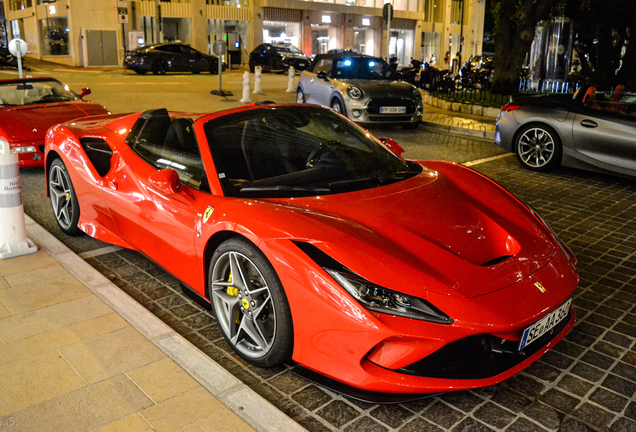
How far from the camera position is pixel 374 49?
50250mm

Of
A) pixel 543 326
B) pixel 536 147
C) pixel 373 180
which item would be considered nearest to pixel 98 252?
pixel 373 180

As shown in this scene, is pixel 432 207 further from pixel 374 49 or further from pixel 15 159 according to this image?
pixel 374 49

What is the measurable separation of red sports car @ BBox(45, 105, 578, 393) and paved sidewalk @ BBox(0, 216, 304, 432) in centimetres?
33

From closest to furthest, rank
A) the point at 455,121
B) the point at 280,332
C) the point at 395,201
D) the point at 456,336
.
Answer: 1. the point at 456,336
2. the point at 280,332
3. the point at 395,201
4. the point at 455,121

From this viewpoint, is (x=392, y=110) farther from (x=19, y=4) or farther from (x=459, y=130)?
(x=19, y=4)

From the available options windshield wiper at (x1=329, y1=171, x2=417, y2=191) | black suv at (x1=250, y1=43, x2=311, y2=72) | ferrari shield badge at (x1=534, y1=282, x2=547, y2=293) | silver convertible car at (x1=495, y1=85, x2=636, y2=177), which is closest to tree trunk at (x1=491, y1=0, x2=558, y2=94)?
silver convertible car at (x1=495, y1=85, x2=636, y2=177)

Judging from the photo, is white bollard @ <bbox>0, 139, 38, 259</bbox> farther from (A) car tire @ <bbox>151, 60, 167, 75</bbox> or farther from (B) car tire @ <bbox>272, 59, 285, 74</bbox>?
(B) car tire @ <bbox>272, 59, 285, 74</bbox>

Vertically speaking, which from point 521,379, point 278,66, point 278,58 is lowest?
point 521,379

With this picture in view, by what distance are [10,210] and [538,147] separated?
687 centimetres

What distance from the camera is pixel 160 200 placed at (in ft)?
12.7

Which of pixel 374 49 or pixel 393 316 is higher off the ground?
pixel 374 49

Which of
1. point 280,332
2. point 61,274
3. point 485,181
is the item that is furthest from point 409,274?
point 61,274

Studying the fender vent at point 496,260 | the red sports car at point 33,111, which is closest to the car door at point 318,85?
the red sports car at point 33,111

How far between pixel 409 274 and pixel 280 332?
737 millimetres
